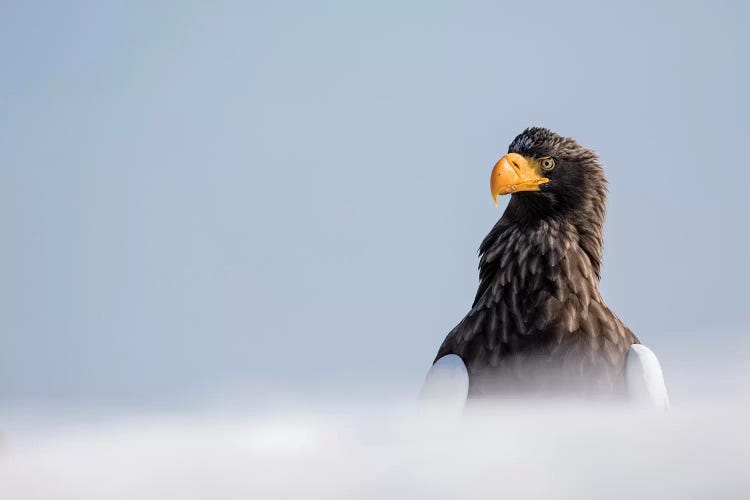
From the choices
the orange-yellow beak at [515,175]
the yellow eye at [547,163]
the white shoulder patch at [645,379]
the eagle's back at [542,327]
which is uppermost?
the yellow eye at [547,163]

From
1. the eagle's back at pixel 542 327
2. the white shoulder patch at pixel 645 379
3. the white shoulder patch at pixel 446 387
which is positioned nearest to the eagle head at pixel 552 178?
the eagle's back at pixel 542 327

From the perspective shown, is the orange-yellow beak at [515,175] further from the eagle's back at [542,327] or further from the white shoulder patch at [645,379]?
the white shoulder patch at [645,379]

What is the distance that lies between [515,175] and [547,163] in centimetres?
25

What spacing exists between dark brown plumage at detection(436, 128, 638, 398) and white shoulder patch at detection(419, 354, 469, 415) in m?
0.06

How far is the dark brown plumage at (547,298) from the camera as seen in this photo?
3.84m

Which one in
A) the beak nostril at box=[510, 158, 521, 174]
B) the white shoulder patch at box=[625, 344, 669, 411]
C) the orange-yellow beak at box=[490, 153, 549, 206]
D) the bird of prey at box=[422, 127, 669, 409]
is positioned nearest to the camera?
the white shoulder patch at box=[625, 344, 669, 411]

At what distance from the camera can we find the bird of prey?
12.5 ft

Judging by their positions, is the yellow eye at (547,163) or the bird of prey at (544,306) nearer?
the bird of prey at (544,306)

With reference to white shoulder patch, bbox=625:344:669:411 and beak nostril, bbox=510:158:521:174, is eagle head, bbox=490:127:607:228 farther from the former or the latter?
white shoulder patch, bbox=625:344:669:411

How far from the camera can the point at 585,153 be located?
4699 millimetres

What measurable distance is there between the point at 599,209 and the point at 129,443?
408cm

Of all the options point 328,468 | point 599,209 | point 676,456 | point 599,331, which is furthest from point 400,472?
point 599,209

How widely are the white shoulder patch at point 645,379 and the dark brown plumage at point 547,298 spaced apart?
51 millimetres

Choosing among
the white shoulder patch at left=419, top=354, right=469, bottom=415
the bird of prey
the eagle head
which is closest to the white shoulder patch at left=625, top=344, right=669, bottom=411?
the bird of prey
